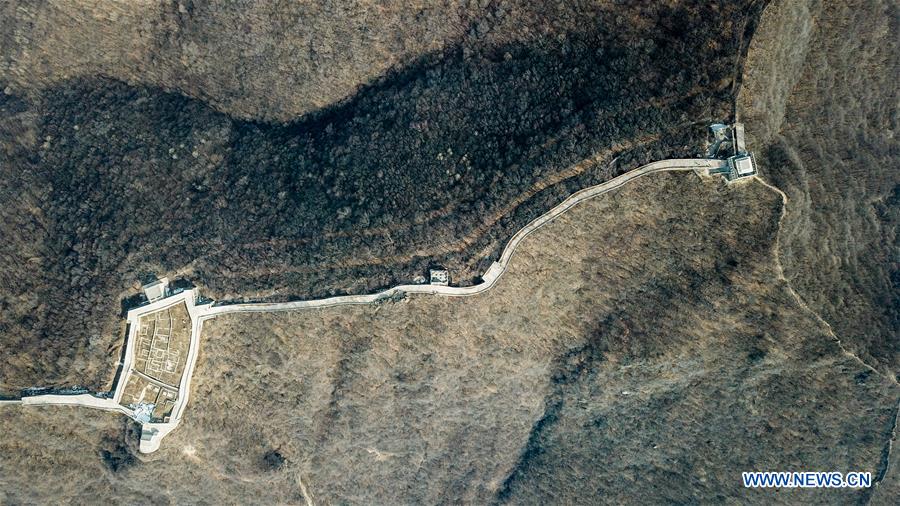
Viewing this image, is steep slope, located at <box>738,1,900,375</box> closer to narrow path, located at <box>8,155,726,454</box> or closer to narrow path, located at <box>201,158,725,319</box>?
narrow path, located at <box>201,158,725,319</box>

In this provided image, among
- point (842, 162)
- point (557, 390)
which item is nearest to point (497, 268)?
point (557, 390)

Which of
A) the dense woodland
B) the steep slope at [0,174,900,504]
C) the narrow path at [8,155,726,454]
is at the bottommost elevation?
the steep slope at [0,174,900,504]

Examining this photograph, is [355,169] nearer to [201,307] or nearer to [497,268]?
[497,268]

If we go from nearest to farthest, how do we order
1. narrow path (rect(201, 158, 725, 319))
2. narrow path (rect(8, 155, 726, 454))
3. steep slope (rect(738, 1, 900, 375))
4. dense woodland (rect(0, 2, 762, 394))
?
narrow path (rect(201, 158, 725, 319))
dense woodland (rect(0, 2, 762, 394))
steep slope (rect(738, 1, 900, 375))
narrow path (rect(8, 155, 726, 454))

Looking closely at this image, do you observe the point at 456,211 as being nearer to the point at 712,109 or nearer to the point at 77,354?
the point at 712,109

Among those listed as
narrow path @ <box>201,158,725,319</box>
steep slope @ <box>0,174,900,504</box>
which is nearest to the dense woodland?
narrow path @ <box>201,158,725,319</box>

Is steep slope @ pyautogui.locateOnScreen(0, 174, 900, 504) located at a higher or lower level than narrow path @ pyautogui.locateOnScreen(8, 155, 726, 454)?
lower

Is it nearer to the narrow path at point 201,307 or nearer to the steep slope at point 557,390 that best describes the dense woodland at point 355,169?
the narrow path at point 201,307

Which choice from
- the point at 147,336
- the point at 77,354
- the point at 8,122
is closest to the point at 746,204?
the point at 147,336

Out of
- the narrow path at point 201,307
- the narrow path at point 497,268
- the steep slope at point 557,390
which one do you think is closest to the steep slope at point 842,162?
the steep slope at point 557,390
